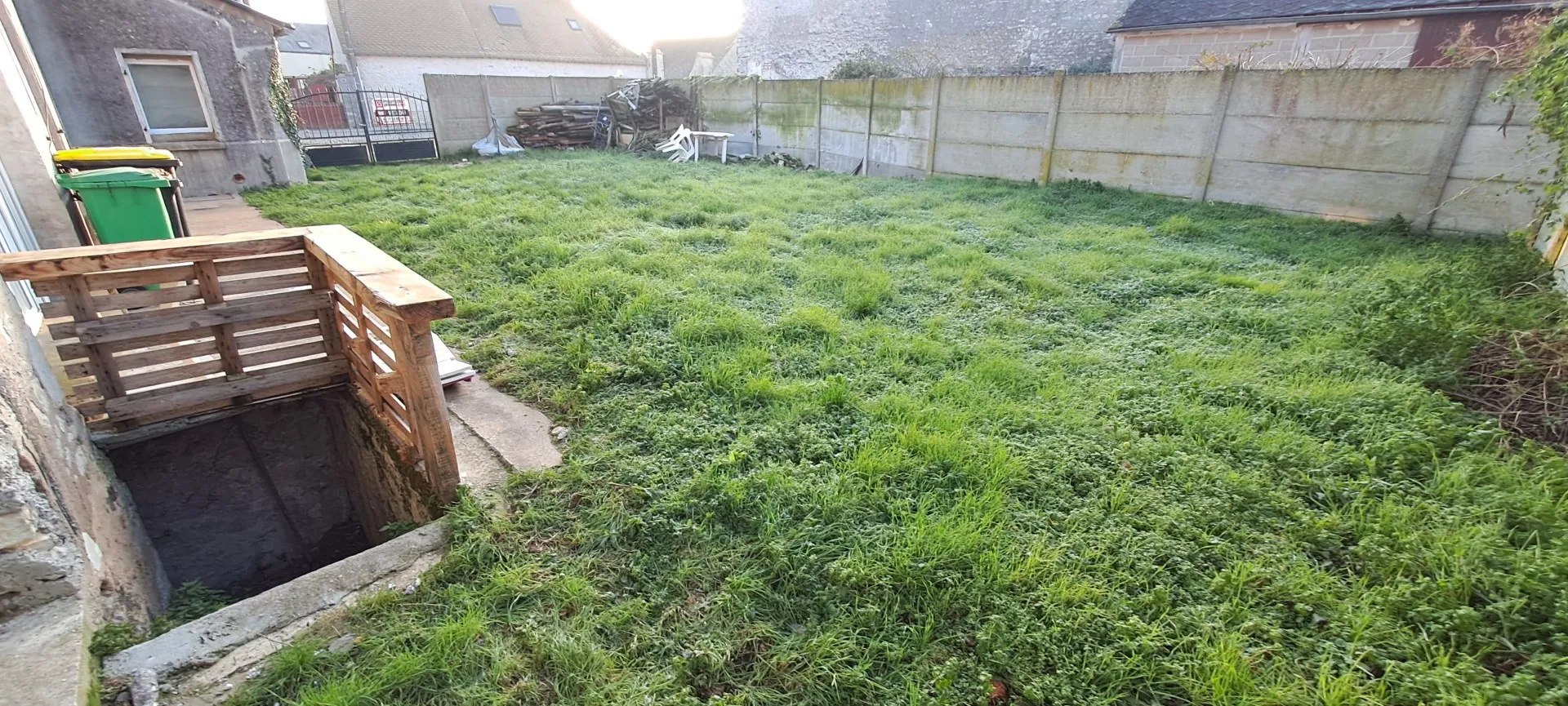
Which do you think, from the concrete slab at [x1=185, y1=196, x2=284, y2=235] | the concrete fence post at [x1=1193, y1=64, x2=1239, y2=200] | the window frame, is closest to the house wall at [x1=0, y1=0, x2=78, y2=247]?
the concrete slab at [x1=185, y1=196, x2=284, y2=235]

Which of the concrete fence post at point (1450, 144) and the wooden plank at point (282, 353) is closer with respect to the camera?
the wooden plank at point (282, 353)

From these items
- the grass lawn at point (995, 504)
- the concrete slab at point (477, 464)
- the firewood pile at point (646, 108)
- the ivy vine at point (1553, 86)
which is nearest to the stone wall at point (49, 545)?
the grass lawn at point (995, 504)

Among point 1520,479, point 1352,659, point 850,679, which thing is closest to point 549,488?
point 850,679

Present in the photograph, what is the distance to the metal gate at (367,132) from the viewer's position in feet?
38.3

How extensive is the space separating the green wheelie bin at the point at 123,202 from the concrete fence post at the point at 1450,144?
999cm

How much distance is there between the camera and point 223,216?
24.1ft

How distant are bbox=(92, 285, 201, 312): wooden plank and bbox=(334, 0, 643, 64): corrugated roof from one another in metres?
24.3

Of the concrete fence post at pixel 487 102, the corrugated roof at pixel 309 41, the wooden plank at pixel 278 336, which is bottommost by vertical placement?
the wooden plank at pixel 278 336

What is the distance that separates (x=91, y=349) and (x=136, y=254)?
19.0 inches

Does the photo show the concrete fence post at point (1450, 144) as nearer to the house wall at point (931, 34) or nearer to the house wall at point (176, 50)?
the house wall at point (931, 34)

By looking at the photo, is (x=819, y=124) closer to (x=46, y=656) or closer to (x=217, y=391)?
(x=217, y=391)

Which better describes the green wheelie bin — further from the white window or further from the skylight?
the skylight

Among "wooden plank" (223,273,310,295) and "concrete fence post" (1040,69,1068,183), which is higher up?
"concrete fence post" (1040,69,1068,183)

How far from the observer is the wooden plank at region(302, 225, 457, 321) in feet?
7.03
